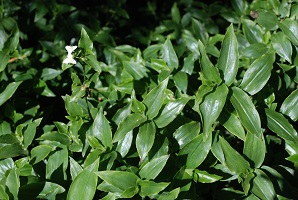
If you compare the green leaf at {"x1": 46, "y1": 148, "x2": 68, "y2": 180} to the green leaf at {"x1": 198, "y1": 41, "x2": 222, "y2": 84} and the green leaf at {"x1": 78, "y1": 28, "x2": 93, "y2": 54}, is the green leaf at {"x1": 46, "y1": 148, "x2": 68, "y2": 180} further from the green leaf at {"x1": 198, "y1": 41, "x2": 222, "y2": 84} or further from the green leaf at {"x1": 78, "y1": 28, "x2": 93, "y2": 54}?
the green leaf at {"x1": 198, "y1": 41, "x2": 222, "y2": 84}

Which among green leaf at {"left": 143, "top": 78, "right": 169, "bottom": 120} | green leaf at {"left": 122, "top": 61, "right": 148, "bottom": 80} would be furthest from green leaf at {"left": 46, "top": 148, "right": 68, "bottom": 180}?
green leaf at {"left": 122, "top": 61, "right": 148, "bottom": 80}

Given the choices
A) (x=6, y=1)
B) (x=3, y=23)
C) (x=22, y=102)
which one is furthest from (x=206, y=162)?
(x=6, y=1)

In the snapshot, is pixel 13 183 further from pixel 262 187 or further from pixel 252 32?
pixel 252 32

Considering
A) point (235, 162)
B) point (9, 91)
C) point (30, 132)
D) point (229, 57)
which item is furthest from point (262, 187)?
point (9, 91)

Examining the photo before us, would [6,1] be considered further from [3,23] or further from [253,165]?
[253,165]

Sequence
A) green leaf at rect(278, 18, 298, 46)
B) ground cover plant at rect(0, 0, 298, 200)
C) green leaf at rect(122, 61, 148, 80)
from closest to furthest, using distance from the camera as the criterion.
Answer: ground cover plant at rect(0, 0, 298, 200)
green leaf at rect(278, 18, 298, 46)
green leaf at rect(122, 61, 148, 80)

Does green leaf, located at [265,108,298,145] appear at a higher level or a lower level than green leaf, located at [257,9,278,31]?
lower

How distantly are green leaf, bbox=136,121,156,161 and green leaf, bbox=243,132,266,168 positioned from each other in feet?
1.29

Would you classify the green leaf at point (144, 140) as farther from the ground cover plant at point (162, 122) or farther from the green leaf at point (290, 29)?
the green leaf at point (290, 29)

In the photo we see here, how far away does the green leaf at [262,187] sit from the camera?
1.73 meters

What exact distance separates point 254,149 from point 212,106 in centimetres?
27

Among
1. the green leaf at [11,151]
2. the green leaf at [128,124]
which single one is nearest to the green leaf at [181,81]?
the green leaf at [128,124]

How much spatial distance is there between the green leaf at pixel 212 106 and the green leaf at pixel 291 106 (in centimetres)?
38

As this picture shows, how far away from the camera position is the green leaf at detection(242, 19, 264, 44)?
7.92 ft
